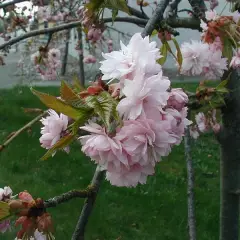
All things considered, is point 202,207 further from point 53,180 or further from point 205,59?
point 205,59

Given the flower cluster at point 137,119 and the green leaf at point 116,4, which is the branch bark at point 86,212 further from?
the green leaf at point 116,4

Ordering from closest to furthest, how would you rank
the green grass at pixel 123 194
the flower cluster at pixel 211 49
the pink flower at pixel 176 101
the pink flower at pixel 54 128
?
the pink flower at pixel 176 101 < the pink flower at pixel 54 128 < the flower cluster at pixel 211 49 < the green grass at pixel 123 194

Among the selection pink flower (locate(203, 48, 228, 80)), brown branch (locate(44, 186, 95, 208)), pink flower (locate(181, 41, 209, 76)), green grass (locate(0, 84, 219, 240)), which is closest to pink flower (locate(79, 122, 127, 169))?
brown branch (locate(44, 186, 95, 208))

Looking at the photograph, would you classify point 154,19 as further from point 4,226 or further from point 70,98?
point 4,226

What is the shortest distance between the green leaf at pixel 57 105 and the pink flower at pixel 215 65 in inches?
39.1

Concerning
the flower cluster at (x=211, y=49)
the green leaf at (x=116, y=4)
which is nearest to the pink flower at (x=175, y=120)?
the green leaf at (x=116, y=4)

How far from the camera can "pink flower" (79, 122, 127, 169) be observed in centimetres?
75

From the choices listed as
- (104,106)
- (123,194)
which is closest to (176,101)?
(104,106)

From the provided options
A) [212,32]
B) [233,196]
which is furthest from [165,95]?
[233,196]

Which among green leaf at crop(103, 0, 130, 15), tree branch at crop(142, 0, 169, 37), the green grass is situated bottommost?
the green grass

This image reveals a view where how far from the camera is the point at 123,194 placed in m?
3.99

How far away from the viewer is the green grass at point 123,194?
133 inches

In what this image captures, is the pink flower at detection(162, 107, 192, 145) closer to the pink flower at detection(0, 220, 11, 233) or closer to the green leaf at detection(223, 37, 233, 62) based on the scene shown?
the pink flower at detection(0, 220, 11, 233)

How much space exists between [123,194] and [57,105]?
334cm
